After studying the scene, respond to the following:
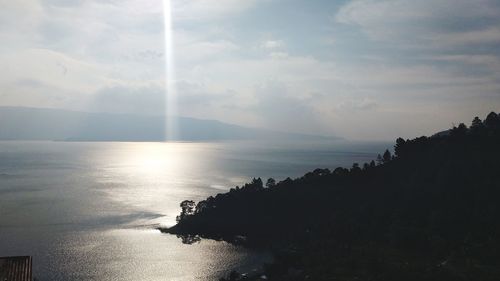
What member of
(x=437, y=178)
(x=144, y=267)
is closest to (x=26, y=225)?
(x=144, y=267)

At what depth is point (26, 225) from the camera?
440 ft

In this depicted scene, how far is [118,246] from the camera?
119562mm

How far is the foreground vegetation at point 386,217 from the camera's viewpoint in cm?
8788

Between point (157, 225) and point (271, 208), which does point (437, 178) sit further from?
point (157, 225)

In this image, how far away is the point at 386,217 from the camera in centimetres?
11606

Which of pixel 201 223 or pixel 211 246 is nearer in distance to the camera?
pixel 211 246

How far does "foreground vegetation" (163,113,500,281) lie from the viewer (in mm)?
87875

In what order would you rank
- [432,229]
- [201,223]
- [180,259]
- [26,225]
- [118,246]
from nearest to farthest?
[432,229], [180,259], [118,246], [26,225], [201,223]

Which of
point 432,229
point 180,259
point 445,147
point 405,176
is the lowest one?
point 180,259

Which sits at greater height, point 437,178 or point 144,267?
point 437,178

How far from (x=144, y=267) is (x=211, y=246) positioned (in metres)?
25.6

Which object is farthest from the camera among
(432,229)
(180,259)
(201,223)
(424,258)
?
(201,223)

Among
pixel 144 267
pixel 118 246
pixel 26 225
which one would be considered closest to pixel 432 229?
pixel 144 267

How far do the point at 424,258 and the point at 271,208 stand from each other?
65235 millimetres
